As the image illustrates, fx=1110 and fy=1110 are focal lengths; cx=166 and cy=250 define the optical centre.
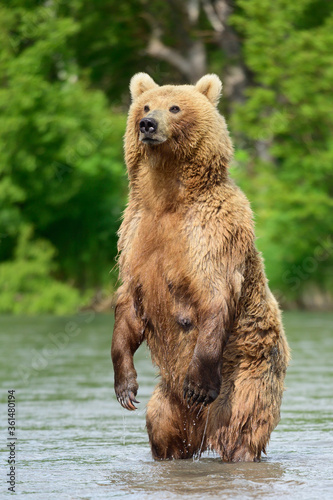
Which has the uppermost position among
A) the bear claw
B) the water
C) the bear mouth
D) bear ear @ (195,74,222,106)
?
bear ear @ (195,74,222,106)

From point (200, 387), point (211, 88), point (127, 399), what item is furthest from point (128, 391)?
point (211, 88)

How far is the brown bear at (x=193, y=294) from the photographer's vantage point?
245 inches

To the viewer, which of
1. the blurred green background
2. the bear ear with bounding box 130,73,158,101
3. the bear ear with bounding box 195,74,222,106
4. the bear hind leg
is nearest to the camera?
the bear hind leg

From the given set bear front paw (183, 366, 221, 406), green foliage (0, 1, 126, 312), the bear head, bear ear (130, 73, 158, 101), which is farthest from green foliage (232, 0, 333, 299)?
bear front paw (183, 366, 221, 406)

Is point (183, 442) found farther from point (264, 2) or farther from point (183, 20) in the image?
point (183, 20)

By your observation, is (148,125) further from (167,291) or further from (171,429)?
(171,429)

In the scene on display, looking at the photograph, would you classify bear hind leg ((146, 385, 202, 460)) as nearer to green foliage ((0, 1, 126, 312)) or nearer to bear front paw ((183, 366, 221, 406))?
bear front paw ((183, 366, 221, 406))

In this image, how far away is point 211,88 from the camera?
6688 millimetres

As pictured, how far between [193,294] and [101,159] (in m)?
20.9

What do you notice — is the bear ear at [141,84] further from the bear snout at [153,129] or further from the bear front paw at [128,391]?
the bear front paw at [128,391]

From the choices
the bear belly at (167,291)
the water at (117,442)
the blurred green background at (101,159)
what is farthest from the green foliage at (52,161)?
the bear belly at (167,291)

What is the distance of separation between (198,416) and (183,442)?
0.20 m

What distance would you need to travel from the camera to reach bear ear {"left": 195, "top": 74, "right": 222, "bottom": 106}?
6.68 metres

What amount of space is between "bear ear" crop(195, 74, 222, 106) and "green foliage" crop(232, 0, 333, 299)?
52.9 feet
